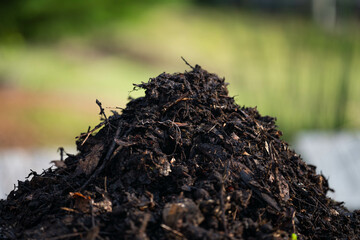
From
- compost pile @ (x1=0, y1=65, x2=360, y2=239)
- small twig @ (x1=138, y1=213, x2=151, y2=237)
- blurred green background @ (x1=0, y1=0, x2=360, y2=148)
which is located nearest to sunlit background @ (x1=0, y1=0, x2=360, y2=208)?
blurred green background @ (x1=0, y1=0, x2=360, y2=148)

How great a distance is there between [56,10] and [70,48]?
15.0 ft

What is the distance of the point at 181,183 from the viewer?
1613 mm

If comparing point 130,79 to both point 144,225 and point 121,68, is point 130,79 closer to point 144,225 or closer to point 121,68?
point 121,68

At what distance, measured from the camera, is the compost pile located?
58.3 inches

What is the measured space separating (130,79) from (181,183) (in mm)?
10035

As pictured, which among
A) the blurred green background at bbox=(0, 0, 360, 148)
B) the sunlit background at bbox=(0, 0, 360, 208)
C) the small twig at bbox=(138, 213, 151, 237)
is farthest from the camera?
the blurred green background at bbox=(0, 0, 360, 148)

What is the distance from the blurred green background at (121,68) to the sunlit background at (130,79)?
2 cm

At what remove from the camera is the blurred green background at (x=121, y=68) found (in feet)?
21.9

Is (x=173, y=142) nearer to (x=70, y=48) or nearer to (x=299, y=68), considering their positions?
(x=299, y=68)

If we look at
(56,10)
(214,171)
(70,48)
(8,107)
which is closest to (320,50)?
(56,10)

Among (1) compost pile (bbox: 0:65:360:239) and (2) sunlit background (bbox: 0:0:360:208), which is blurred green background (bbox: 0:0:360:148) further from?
(1) compost pile (bbox: 0:65:360:239)

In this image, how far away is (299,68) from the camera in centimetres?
698

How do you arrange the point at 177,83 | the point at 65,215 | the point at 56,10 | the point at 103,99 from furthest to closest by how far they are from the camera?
the point at 103,99
the point at 56,10
the point at 177,83
the point at 65,215

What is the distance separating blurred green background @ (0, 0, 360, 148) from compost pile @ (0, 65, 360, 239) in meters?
4.74
